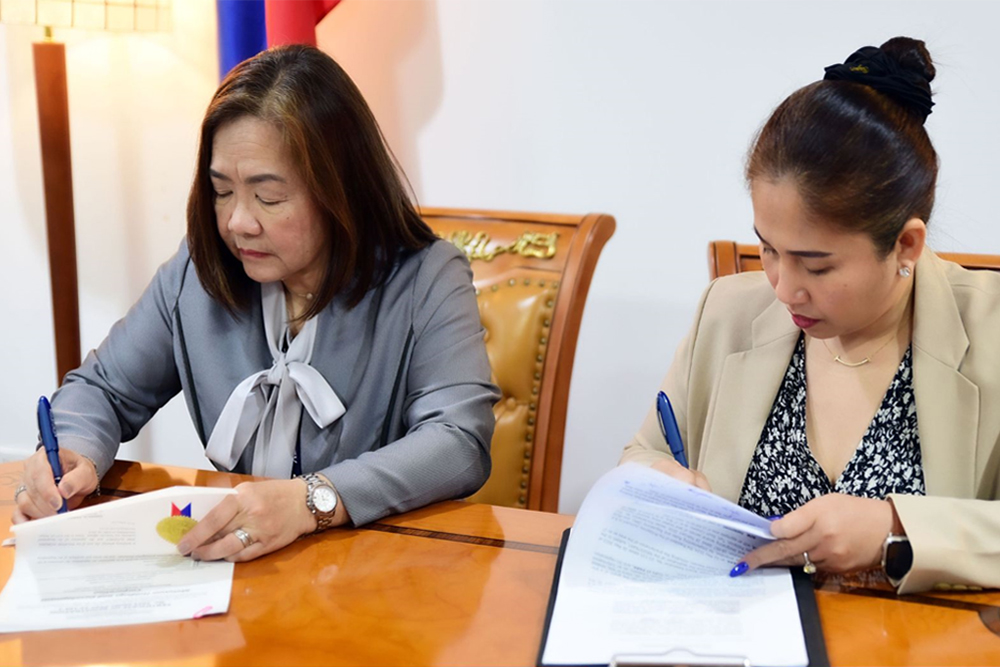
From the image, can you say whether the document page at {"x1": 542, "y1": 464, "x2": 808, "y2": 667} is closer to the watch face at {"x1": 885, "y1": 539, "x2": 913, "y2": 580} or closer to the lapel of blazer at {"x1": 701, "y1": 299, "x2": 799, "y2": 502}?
the watch face at {"x1": 885, "y1": 539, "x2": 913, "y2": 580}

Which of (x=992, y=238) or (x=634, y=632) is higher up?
(x=992, y=238)

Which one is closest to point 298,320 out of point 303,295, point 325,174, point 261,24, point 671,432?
point 303,295

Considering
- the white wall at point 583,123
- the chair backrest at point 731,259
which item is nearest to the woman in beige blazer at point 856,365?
the chair backrest at point 731,259

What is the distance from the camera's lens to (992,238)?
2.36 m

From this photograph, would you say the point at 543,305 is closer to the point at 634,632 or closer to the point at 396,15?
the point at 634,632

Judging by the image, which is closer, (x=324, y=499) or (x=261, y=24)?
(x=324, y=499)

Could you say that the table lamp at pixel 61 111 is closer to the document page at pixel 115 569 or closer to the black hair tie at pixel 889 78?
the document page at pixel 115 569

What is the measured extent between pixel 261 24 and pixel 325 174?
1332mm

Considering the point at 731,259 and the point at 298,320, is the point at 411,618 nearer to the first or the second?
the point at 298,320

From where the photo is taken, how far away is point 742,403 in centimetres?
153

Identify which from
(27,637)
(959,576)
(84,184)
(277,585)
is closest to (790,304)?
(959,576)

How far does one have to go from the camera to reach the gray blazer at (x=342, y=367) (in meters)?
1.58

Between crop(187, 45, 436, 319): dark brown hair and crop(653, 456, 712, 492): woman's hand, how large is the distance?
22.9 inches

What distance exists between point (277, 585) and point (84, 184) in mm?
2230
